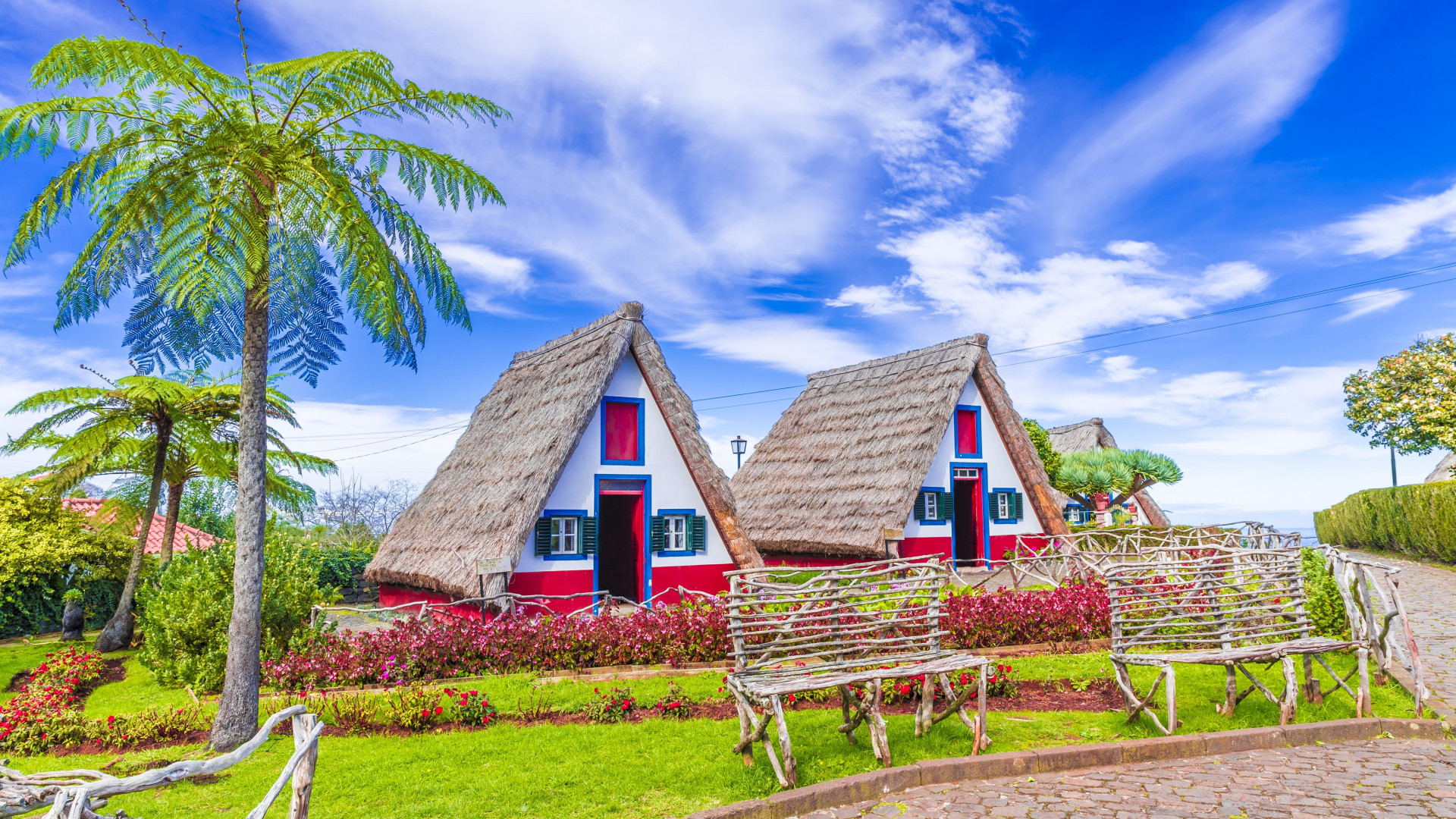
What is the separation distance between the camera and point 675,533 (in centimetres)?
1478

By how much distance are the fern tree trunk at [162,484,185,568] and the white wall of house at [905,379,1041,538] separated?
14.4 m

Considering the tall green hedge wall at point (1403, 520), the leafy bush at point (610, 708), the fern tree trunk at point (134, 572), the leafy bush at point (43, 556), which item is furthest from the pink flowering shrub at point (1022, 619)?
the tall green hedge wall at point (1403, 520)

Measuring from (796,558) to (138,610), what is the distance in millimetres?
12661

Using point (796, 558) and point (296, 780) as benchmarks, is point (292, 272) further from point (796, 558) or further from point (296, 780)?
point (796, 558)

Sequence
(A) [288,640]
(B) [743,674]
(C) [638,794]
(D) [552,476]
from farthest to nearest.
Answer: (D) [552,476] → (A) [288,640] → (B) [743,674] → (C) [638,794]

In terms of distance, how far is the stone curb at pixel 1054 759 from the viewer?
16.4ft

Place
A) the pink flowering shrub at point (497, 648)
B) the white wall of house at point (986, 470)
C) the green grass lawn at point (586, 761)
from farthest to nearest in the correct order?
the white wall of house at point (986, 470), the pink flowering shrub at point (497, 648), the green grass lawn at point (586, 761)

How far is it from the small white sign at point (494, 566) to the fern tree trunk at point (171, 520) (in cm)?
608

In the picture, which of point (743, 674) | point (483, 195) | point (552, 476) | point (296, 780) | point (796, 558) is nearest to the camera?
point (296, 780)

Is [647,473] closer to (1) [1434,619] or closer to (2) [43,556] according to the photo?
(2) [43,556]

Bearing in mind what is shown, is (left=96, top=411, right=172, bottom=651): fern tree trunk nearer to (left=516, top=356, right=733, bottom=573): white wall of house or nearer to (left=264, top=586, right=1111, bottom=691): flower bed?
(left=264, top=586, right=1111, bottom=691): flower bed

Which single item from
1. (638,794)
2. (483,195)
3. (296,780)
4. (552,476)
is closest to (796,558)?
(552,476)

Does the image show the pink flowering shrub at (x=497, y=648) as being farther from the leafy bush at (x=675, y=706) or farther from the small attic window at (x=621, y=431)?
the small attic window at (x=621, y=431)

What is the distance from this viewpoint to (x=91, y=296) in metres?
7.63
